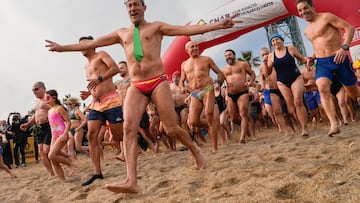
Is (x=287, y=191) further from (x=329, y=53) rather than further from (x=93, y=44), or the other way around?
(x=329, y=53)

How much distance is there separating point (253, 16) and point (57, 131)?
883 cm

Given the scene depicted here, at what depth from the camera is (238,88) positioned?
23.4ft

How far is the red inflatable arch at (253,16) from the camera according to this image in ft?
34.4

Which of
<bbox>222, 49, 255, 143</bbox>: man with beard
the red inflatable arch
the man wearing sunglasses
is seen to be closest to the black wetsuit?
<bbox>222, 49, 255, 143</bbox>: man with beard

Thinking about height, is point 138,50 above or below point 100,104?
above

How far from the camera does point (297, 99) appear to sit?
18.9 feet

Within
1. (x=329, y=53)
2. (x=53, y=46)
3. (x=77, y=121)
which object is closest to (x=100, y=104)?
(x=53, y=46)

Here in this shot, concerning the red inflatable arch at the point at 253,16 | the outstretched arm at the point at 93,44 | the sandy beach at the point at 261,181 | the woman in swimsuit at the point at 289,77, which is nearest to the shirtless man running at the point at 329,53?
the sandy beach at the point at 261,181

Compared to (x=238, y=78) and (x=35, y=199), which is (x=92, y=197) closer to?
(x=35, y=199)

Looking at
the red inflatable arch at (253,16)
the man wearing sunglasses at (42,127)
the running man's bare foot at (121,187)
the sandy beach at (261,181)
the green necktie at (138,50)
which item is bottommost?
the sandy beach at (261,181)

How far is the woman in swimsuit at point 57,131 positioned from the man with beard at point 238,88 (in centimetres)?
342

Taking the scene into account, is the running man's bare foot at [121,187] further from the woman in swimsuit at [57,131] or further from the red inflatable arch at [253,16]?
the red inflatable arch at [253,16]

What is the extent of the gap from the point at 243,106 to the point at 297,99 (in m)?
1.41

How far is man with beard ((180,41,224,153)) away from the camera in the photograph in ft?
18.8
